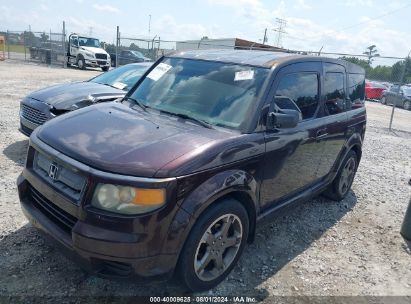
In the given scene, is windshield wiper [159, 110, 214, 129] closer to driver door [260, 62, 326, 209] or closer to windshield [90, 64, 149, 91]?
driver door [260, 62, 326, 209]

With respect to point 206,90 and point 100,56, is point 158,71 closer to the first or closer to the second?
point 206,90

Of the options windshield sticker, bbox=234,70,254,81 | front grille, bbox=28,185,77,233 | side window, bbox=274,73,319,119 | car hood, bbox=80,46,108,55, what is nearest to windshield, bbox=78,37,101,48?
car hood, bbox=80,46,108,55

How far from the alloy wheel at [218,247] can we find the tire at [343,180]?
2.44 metres

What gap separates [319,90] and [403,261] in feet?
6.88

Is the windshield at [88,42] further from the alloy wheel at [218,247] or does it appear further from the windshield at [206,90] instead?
the alloy wheel at [218,247]

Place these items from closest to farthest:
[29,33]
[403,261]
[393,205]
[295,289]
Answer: [295,289] < [403,261] < [393,205] < [29,33]

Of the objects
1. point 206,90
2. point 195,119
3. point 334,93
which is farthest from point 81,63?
point 195,119

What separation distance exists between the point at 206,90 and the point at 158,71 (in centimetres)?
82

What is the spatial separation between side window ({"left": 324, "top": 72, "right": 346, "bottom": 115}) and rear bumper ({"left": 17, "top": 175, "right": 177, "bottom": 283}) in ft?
9.09

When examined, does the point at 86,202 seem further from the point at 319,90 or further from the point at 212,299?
the point at 319,90

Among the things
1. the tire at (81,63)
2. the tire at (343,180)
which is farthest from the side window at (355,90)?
the tire at (81,63)

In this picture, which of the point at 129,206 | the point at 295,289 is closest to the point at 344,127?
the point at 295,289

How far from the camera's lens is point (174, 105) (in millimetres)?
3467

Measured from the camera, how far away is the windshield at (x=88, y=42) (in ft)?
85.3
